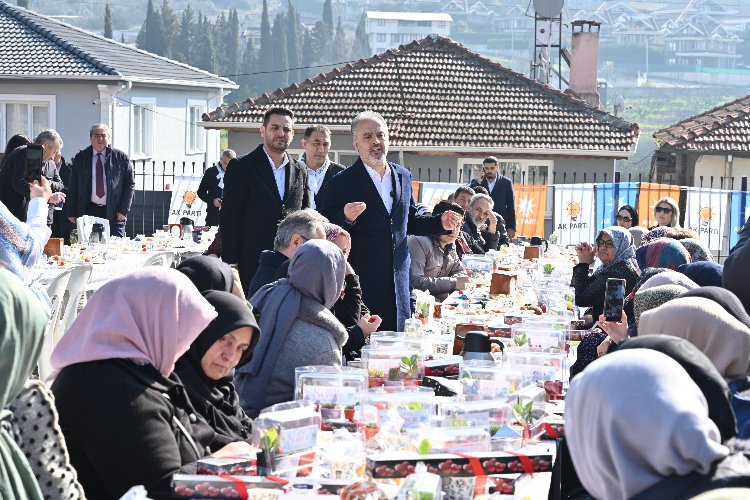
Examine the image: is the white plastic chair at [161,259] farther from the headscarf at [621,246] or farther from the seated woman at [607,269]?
the headscarf at [621,246]

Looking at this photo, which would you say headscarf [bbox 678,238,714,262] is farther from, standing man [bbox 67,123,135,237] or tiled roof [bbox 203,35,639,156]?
tiled roof [bbox 203,35,639,156]

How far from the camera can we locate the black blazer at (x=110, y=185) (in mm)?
13773

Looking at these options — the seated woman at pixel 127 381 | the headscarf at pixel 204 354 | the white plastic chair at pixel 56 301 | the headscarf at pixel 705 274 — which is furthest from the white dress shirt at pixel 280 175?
the seated woman at pixel 127 381

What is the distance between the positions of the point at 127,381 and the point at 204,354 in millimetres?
620

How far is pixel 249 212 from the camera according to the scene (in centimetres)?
848

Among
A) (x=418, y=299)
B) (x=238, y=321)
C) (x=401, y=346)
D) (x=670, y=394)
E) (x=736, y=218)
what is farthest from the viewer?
(x=736, y=218)

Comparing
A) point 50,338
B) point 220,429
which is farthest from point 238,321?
point 50,338

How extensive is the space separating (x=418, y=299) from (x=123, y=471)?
13.5ft

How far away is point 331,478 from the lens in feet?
12.9

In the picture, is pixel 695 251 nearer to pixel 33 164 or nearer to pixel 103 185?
pixel 33 164

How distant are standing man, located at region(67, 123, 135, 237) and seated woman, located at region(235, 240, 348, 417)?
8.43m

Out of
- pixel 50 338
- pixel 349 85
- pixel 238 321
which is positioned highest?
pixel 349 85

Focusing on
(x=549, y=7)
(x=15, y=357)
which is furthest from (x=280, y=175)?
(x=549, y=7)

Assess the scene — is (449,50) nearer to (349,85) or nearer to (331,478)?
(349,85)
